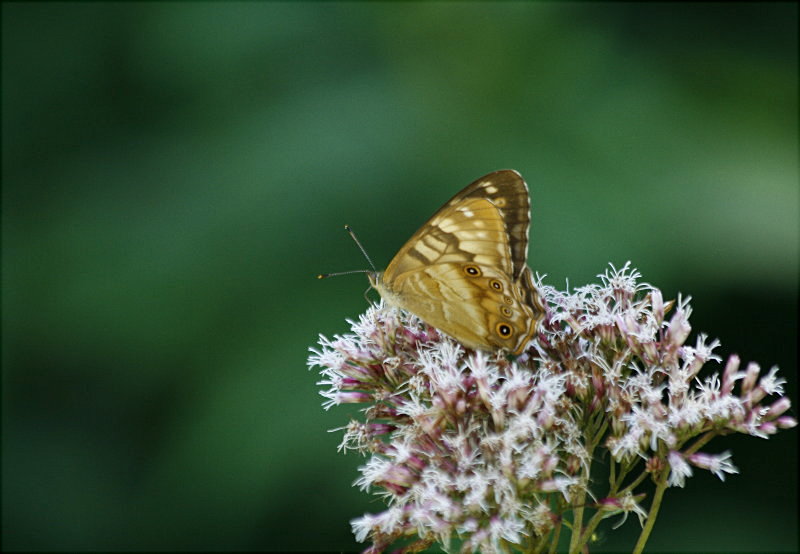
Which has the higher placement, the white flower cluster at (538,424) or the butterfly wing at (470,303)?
the butterfly wing at (470,303)

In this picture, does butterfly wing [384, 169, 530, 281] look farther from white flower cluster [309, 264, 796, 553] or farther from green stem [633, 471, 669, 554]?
green stem [633, 471, 669, 554]

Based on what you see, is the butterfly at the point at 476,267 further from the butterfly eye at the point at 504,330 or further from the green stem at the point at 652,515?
the green stem at the point at 652,515

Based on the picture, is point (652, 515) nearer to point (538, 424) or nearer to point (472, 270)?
point (538, 424)

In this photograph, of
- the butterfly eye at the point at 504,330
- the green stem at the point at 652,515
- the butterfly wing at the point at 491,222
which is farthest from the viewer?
the butterfly wing at the point at 491,222

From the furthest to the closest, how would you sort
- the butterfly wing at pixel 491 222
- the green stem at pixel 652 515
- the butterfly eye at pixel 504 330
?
the butterfly wing at pixel 491 222, the butterfly eye at pixel 504 330, the green stem at pixel 652 515

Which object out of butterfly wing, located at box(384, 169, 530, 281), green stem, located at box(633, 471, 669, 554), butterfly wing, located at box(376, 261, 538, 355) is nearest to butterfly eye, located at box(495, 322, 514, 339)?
butterfly wing, located at box(376, 261, 538, 355)

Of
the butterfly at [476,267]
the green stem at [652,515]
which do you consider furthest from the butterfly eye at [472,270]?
the green stem at [652,515]

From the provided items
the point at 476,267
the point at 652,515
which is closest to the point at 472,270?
the point at 476,267

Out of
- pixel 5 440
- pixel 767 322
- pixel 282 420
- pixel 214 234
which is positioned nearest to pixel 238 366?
pixel 282 420

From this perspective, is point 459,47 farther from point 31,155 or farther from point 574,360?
point 574,360
